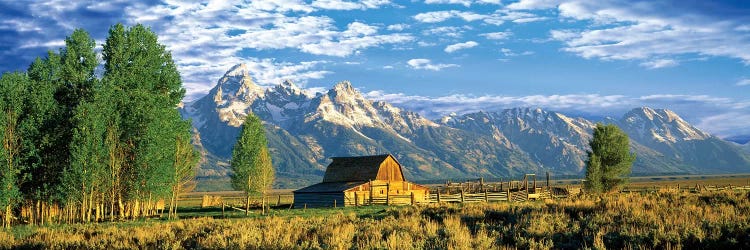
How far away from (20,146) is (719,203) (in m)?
41.2

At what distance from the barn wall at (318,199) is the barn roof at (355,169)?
5416mm

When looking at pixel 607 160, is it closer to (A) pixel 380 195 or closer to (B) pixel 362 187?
(A) pixel 380 195

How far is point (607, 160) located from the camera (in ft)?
228

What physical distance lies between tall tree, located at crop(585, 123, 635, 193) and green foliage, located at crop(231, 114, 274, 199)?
126 feet

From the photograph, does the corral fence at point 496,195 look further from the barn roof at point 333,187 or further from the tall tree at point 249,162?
the tall tree at point 249,162

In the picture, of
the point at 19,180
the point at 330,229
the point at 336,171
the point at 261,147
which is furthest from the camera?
the point at 336,171

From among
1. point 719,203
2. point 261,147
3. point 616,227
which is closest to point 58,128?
point 261,147

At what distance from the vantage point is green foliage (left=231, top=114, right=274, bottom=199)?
5294 centimetres

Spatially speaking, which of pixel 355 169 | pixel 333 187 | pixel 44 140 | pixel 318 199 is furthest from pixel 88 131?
pixel 355 169

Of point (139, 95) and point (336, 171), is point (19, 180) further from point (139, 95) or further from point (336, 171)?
point (336, 171)

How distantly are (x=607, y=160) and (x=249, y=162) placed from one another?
43794 mm

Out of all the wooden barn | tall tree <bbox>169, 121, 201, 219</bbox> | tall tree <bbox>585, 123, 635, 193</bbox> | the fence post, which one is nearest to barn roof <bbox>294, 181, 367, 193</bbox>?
the wooden barn

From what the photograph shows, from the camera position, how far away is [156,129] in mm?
43062

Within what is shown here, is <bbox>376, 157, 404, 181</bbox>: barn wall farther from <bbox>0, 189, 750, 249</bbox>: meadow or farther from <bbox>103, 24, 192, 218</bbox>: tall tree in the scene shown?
<bbox>0, 189, 750, 249</bbox>: meadow
